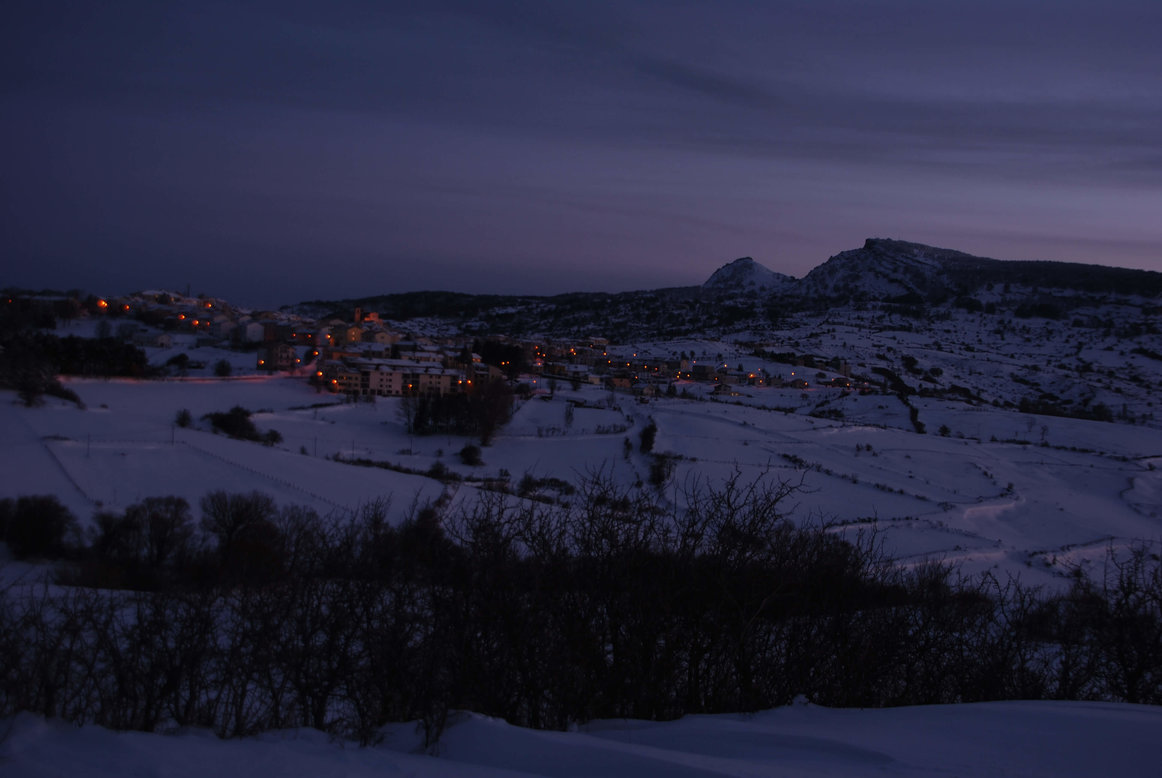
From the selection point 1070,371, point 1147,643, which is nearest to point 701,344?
point 1070,371

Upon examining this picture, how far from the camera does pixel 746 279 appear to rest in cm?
16125

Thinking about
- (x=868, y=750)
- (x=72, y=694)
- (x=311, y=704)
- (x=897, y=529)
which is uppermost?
(x=868, y=750)

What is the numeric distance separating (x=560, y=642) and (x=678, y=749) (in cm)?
123

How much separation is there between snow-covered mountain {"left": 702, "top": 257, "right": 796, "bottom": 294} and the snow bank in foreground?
139 m

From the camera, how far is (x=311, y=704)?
4.57 meters

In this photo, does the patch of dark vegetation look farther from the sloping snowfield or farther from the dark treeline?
the dark treeline

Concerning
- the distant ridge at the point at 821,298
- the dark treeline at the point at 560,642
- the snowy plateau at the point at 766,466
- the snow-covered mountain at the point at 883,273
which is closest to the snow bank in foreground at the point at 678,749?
the snowy plateau at the point at 766,466

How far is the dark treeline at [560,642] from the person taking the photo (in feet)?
14.0

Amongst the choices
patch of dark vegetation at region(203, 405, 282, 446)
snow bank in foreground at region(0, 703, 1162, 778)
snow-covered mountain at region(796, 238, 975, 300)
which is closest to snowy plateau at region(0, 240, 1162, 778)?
snow bank in foreground at region(0, 703, 1162, 778)

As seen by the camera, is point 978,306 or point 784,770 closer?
point 784,770

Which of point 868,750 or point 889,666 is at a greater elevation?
point 868,750

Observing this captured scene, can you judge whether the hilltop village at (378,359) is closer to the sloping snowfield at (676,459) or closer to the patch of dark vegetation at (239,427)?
the sloping snowfield at (676,459)

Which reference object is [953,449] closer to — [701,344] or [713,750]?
[713,750]

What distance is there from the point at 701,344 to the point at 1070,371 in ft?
99.0
